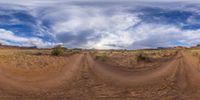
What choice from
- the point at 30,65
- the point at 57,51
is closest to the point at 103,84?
the point at 30,65

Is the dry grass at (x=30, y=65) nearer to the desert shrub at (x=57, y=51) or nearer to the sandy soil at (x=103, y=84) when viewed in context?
the sandy soil at (x=103, y=84)

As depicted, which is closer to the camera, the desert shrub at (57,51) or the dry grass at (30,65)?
the dry grass at (30,65)

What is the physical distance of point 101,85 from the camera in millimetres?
42188

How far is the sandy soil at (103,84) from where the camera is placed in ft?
125

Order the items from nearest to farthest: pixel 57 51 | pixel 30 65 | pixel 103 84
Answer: pixel 103 84 → pixel 30 65 → pixel 57 51

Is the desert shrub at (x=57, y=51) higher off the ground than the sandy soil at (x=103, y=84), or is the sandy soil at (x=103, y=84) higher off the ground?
the desert shrub at (x=57, y=51)

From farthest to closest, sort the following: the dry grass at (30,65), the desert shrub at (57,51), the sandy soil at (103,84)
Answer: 1. the desert shrub at (57,51)
2. the dry grass at (30,65)
3. the sandy soil at (103,84)

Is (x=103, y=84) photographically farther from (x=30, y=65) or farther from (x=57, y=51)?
(x=57, y=51)

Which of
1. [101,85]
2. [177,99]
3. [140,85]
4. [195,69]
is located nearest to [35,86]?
[101,85]

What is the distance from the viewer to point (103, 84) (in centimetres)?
4219

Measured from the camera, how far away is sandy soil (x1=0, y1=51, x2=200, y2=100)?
1502 inches

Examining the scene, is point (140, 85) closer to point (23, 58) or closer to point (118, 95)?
point (118, 95)

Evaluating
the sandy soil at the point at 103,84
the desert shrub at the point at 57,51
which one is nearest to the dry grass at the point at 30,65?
the sandy soil at the point at 103,84

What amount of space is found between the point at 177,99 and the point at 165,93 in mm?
3464
